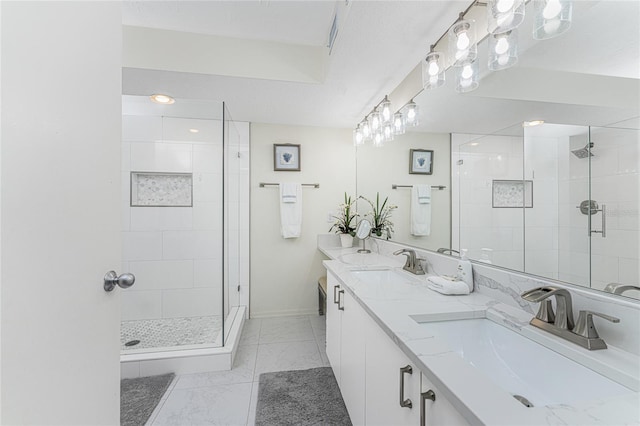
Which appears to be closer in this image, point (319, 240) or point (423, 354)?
point (423, 354)

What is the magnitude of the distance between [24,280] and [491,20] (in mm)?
1648

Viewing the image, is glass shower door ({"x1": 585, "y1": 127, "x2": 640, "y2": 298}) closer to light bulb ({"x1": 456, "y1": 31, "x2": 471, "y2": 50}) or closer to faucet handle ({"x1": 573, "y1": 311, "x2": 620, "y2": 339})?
faucet handle ({"x1": 573, "y1": 311, "x2": 620, "y2": 339})

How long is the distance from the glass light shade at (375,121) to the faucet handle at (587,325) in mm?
1803

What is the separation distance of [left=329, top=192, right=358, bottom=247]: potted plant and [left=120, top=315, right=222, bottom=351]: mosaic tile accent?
1.46m

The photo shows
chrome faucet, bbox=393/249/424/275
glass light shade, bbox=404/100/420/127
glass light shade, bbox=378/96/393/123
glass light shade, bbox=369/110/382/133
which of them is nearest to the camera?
chrome faucet, bbox=393/249/424/275

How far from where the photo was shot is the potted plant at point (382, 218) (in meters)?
2.34

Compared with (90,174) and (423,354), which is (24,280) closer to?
(90,174)

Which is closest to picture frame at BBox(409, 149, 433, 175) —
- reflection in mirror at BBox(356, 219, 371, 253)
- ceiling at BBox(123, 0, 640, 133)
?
ceiling at BBox(123, 0, 640, 133)

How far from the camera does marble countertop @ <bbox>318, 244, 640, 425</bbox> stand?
0.47m

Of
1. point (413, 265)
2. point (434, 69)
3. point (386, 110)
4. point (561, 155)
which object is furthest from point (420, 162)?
point (561, 155)

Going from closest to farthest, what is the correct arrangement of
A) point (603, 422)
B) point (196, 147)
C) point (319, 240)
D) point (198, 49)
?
point (603, 422)
point (198, 49)
point (196, 147)
point (319, 240)

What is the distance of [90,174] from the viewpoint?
0.67m

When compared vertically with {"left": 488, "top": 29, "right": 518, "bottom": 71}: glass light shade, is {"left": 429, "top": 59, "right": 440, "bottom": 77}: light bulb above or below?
above

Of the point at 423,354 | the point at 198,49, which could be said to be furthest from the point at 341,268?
the point at 198,49
